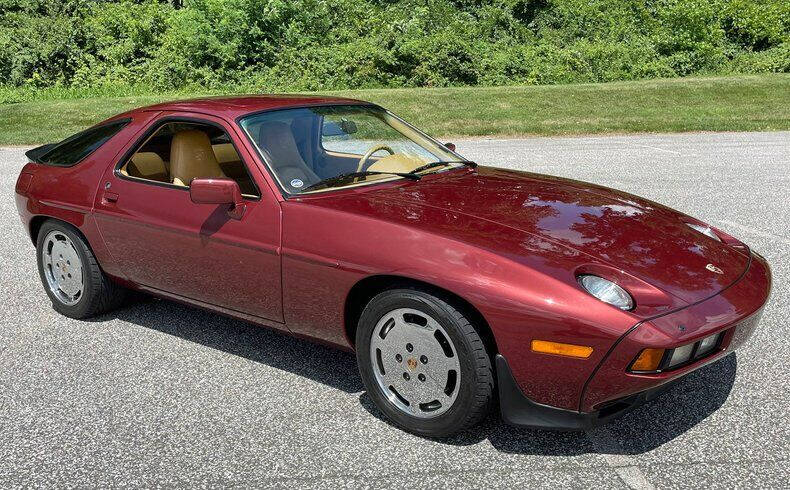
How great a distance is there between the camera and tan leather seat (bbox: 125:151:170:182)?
445 centimetres

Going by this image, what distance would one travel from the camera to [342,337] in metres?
3.49

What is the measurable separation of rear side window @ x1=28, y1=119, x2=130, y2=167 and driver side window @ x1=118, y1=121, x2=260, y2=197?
0.29 m

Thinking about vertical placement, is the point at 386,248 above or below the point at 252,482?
above

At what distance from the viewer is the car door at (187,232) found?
3.68 m

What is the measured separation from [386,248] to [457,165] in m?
1.36

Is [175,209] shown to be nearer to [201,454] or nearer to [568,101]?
[201,454]

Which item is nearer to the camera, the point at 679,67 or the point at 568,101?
the point at 568,101

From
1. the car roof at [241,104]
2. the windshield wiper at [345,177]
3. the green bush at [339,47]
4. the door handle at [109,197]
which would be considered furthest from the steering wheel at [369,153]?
the green bush at [339,47]

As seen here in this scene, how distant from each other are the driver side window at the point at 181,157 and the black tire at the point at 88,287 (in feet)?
1.85

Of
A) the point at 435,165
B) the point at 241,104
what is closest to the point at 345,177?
the point at 435,165

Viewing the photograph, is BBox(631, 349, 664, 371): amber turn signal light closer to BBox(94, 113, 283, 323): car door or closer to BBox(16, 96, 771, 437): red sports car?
BBox(16, 96, 771, 437): red sports car

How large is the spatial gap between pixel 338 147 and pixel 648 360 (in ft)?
7.50

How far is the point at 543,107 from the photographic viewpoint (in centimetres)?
1820

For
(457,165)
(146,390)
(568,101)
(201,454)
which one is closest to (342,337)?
(201,454)
